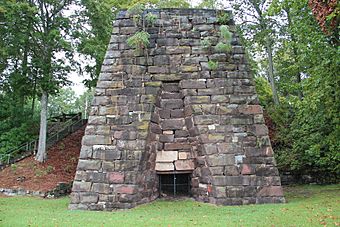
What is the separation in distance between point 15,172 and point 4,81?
14.9 feet

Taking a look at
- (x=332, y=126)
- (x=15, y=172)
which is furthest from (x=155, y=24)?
(x=15, y=172)

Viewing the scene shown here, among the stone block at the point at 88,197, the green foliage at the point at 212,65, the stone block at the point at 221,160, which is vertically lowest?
the stone block at the point at 88,197

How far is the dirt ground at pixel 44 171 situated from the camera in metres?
12.3

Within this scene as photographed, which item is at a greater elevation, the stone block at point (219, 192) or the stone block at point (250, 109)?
the stone block at point (250, 109)

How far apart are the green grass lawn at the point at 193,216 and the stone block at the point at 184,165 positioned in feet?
2.77

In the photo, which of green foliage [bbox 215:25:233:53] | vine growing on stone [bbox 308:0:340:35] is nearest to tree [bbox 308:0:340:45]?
vine growing on stone [bbox 308:0:340:35]

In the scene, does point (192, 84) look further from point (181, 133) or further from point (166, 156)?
point (166, 156)

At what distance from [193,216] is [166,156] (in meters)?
2.19

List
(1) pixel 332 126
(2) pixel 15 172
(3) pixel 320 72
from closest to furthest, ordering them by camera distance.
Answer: (3) pixel 320 72 < (1) pixel 332 126 < (2) pixel 15 172

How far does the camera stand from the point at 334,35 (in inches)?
373

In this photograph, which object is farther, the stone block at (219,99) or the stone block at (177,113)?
the stone block at (177,113)

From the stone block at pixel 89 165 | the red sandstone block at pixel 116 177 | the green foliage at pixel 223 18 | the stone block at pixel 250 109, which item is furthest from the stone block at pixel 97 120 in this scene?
the green foliage at pixel 223 18

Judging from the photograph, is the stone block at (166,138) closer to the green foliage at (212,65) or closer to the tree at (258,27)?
the green foliage at (212,65)

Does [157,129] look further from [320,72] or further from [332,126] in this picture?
[332,126]
